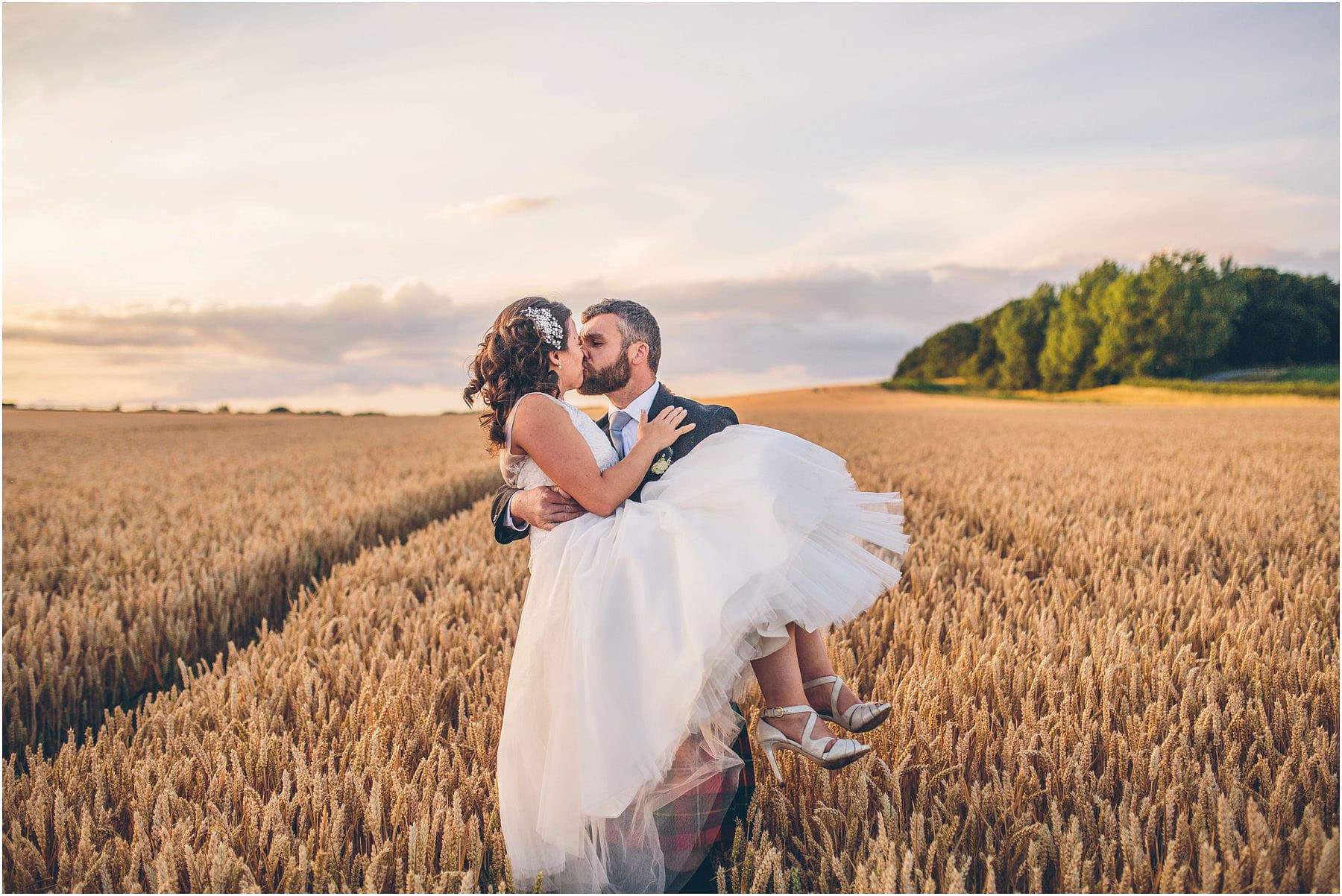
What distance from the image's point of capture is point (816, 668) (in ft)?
7.61

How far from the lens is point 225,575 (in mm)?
4762

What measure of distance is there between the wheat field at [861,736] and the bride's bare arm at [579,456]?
33.5 inches

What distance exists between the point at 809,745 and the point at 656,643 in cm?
53

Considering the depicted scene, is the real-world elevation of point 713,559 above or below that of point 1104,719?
Answer: above

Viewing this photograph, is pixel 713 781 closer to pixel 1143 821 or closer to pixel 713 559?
pixel 713 559

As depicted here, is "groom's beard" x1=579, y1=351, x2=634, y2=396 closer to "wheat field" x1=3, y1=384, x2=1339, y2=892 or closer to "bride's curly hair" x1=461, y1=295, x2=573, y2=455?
Answer: "bride's curly hair" x1=461, y1=295, x2=573, y2=455

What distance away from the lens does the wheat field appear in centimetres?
190

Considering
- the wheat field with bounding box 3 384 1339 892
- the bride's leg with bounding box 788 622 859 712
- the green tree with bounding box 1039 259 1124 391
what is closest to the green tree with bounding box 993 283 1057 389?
the green tree with bounding box 1039 259 1124 391

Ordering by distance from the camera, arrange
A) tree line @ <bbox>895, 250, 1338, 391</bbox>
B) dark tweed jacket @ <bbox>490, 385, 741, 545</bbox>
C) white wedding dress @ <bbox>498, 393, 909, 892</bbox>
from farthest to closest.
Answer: tree line @ <bbox>895, 250, 1338, 391</bbox> < dark tweed jacket @ <bbox>490, 385, 741, 545</bbox> < white wedding dress @ <bbox>498, 393, 909, 892</bbox>

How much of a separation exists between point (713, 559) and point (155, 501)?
26.2 ft

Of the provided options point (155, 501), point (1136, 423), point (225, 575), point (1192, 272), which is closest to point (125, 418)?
point (155, 501)

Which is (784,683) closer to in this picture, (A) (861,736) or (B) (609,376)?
(A) (861,736)

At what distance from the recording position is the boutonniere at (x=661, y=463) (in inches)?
89.4

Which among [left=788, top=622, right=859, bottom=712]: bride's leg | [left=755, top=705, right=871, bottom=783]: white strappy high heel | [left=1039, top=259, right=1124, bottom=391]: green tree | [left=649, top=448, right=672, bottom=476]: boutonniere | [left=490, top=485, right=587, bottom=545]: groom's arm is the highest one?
[left=1039, top=259, right=1124, bottom=391]: green tree
